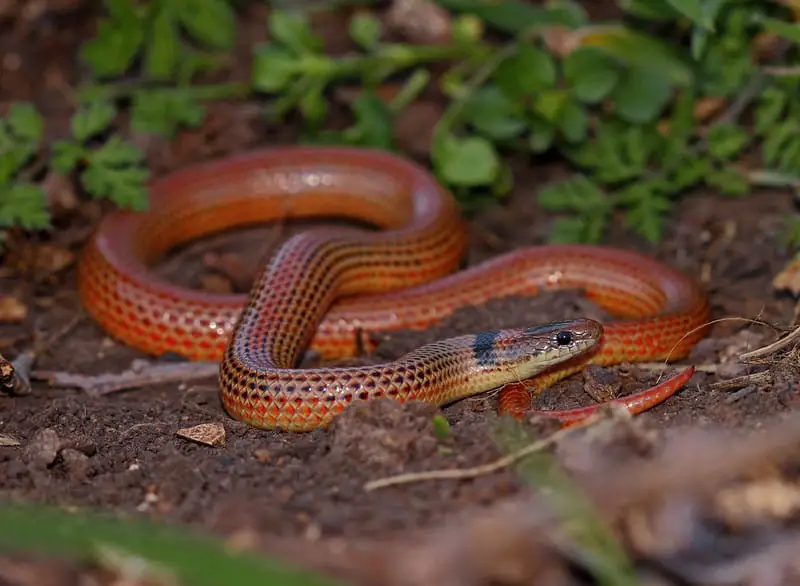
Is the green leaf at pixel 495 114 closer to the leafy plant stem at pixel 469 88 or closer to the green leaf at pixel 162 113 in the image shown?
the leafy plant stem at pixel 469 88

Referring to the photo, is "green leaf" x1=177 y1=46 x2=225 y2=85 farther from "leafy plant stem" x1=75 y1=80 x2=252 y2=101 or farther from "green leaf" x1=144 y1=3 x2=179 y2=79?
"green leaf" x1=144 y1=3 x2=179 y2=79

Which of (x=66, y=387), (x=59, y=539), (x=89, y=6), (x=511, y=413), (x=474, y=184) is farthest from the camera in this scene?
(x=89, y=6)

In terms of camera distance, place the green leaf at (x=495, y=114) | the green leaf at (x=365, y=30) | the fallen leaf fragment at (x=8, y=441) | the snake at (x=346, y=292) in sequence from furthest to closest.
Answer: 1. the green leaf at (x=365, y=30)
2. the green leaf at (x=495, y=114)
3. the snake at (x=346, y=292)
4. the fallen leaf fragment at (x=8, y=441)

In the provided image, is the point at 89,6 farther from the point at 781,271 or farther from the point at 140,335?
the point at 781,271

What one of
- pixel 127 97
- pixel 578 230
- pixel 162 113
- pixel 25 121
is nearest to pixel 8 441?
pixel 25 121

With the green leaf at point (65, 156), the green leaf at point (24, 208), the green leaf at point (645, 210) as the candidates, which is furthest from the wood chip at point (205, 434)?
the green leaf at point (645, 210)

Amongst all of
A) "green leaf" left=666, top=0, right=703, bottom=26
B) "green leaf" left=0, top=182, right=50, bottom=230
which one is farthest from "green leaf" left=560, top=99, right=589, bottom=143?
"green leaf" left=0, top=182, right=50, bottom=230

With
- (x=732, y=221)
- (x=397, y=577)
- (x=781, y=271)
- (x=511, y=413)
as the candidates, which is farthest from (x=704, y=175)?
(x=397, y=577)
